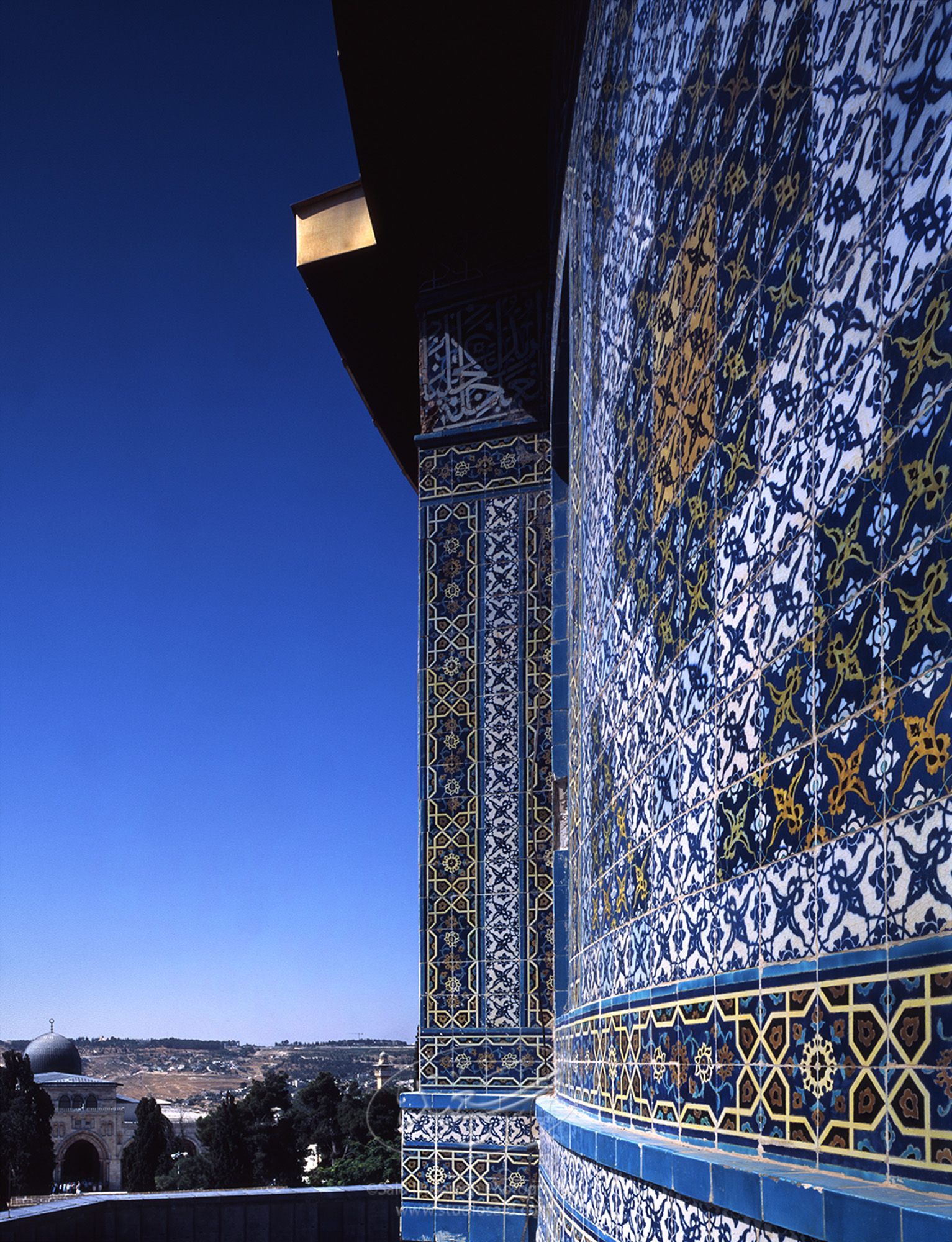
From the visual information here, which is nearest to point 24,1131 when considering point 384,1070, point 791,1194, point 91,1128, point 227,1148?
point 227,1148

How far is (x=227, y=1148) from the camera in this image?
1691cm

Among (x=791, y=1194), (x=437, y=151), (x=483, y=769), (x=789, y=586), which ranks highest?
(x=437, y=151)

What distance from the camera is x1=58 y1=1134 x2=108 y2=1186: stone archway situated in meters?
25.8

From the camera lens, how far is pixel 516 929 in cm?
318

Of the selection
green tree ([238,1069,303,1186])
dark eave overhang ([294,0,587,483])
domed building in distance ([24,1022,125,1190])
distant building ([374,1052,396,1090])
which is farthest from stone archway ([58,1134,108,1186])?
dark eave overhang ([294,0,587,483])

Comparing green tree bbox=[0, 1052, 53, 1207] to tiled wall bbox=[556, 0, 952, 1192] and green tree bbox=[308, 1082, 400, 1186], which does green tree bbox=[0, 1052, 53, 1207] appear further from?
tiled wall bbox=[556, 0, 952, 1192]

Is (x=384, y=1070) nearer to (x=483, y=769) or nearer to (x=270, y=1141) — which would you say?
(x=483, y=769)

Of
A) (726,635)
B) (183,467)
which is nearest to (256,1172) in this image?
(183,467)

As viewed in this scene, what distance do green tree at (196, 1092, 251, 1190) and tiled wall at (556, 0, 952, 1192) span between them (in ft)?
57.0

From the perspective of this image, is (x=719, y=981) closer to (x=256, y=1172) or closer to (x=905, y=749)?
(x=905, y=749)

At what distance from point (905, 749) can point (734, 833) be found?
0.31 m

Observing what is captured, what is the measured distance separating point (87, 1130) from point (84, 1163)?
1054mm

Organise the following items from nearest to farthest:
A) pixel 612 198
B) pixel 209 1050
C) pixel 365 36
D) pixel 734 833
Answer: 1. pixel 734 833
2. pixel 612 198
3. pixel 365 36
4. pixel 209 1050

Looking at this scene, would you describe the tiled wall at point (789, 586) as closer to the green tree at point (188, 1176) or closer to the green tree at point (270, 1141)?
the green tree at point (270, 1141)
